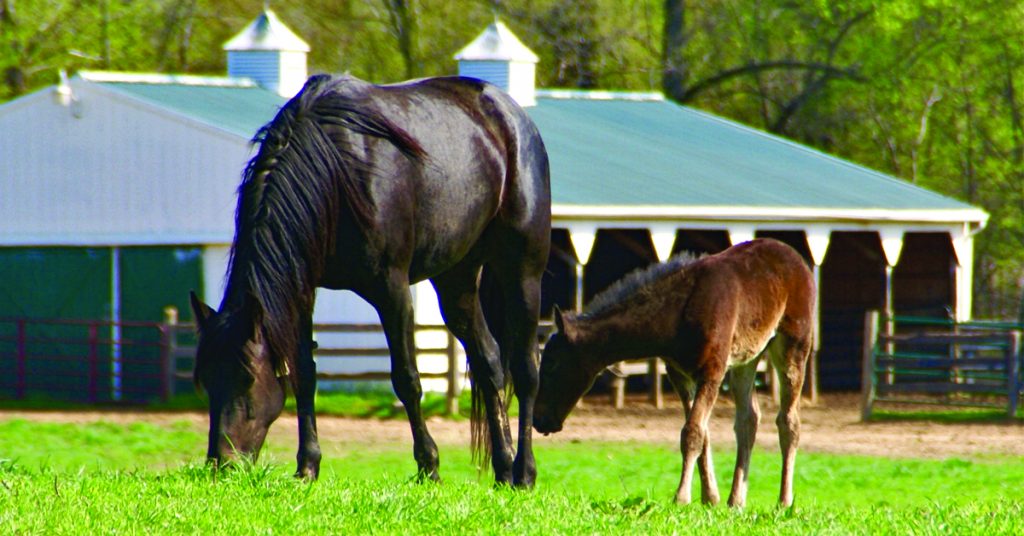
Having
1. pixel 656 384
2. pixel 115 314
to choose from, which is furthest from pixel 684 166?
pixel 115 314

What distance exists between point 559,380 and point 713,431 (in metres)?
9.58

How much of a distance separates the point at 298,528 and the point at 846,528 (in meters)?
2.29

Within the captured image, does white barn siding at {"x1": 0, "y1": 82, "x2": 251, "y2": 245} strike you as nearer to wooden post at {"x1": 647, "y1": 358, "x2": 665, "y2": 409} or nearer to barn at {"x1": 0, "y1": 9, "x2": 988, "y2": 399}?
barn at {"x1": 0, "y1": 9, "x2": 988, "y2": 399}

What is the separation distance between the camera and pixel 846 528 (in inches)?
252

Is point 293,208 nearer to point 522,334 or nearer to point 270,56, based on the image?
point 522,334

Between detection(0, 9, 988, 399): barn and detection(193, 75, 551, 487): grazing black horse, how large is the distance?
10.8m

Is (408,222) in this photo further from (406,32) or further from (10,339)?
(406,32)

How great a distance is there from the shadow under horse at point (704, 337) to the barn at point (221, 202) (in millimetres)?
10589

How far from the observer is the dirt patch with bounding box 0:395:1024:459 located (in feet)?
52.7

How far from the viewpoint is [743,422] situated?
8.38m

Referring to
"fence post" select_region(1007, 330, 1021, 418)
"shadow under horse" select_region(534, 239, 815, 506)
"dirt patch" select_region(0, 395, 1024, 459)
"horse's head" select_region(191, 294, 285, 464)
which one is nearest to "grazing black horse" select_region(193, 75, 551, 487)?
"horse's head" select_region(191, 294, 285, 464)

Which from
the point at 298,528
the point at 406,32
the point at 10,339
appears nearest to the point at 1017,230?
the point at 406,32

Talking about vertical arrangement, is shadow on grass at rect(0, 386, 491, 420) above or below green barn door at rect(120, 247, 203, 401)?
below

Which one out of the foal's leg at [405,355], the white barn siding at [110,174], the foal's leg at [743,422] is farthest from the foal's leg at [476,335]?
the white barn siding at [110,174]
